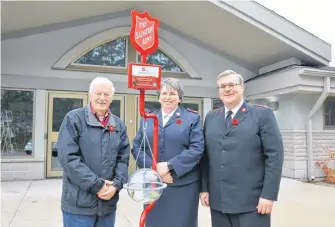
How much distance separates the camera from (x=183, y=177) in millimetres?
2303

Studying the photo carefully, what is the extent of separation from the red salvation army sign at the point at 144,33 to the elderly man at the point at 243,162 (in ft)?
1.74

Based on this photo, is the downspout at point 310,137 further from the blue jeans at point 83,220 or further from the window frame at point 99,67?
the blue jeans at point 83,220

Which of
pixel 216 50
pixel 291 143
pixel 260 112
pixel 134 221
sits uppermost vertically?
pixel 216 50

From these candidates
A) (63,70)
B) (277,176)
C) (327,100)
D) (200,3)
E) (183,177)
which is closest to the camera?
(277,176)

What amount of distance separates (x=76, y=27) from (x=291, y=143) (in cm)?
553

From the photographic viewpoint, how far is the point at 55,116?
23.8 feet

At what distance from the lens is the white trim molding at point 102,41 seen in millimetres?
7238

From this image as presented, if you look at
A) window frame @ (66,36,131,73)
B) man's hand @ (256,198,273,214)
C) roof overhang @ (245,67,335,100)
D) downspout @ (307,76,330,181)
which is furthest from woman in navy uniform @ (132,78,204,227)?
downspout @ (307,76,330,181)

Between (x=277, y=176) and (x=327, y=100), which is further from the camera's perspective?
(x=327, y=100)

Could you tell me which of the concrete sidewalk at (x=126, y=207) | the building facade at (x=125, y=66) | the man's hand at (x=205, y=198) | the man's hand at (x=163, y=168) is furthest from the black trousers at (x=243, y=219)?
the building facade at (x=125, y=66)

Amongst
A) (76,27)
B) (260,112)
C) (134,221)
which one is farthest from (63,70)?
(260,112)

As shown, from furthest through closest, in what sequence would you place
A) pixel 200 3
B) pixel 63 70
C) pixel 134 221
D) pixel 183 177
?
pixel 63 70 → pixel 200 3 → pixel 134 221 → pixel 183 177

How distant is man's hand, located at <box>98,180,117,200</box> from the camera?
80.8 inches

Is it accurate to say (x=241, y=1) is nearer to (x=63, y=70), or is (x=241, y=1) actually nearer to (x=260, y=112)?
(x=63, y=70)
